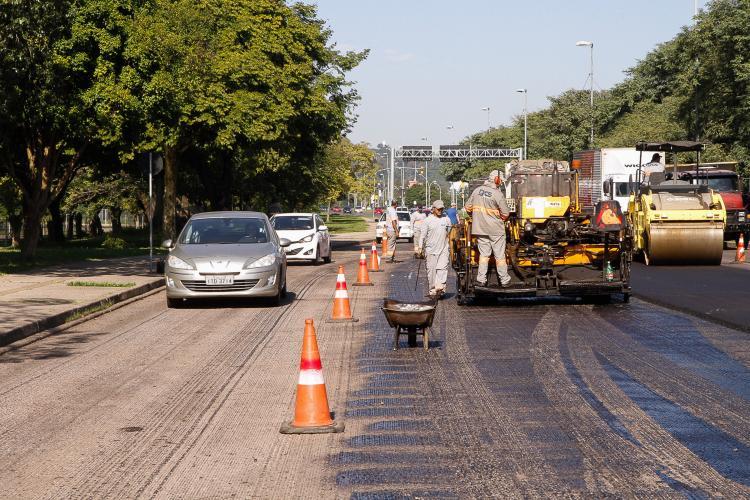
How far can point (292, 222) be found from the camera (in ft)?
106

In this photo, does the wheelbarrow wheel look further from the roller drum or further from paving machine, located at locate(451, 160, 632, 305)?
the roller drum

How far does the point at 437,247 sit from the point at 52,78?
13.2 metres

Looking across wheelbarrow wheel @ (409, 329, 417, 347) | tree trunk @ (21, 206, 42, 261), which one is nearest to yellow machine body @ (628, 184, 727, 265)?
wheelbarrow wheel @ (409, 329, 417, 347)

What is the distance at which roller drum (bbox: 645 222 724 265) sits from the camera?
1049 inches

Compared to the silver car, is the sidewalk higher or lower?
lower

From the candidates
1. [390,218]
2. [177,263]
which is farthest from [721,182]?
[177,263]

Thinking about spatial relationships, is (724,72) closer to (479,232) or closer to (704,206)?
(704,206)

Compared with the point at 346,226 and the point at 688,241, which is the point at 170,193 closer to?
the point at 688,241

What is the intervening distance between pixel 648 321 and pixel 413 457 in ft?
29.2

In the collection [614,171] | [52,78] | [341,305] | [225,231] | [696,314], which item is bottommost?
→ [696,314]

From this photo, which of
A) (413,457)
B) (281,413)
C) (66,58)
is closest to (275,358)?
(281,413)

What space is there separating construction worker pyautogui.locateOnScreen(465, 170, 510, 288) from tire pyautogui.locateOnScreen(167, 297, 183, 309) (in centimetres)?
509

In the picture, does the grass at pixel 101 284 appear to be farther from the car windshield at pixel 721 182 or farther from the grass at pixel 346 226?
the grass at pixel 346 226

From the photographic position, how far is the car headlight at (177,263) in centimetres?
1741
